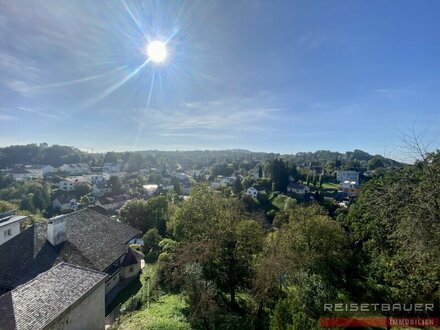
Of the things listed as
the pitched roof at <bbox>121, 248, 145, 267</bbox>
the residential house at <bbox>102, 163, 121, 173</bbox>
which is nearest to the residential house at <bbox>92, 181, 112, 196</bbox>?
the residential house at <bbox>102, 163, 121, 173</bbox>

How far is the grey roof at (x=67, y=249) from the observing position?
14.7 metres

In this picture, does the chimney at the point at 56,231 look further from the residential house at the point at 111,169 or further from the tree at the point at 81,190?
the residential house at the point at 111,169

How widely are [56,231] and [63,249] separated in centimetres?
133

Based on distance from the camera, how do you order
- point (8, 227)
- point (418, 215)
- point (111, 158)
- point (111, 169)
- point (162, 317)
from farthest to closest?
point (111, 158) → point (111, 169) → point (8, 227) → point (162, 317) → point (418, 215)

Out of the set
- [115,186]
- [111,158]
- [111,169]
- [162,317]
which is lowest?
[111,169]

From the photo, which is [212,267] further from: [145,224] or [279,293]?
[145,224]

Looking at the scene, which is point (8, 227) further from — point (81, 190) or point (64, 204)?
point (81, 190)

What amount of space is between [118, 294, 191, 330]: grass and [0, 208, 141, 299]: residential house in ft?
16.8

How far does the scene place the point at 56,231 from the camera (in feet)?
56.2

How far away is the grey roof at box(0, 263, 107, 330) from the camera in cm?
805

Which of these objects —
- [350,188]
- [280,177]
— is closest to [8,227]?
[280,177]

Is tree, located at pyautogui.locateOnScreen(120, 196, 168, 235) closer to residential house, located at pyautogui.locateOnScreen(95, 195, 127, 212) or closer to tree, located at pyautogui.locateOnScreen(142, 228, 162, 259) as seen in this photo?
tree, located at pyautogui.locateOnScreen(142, 228, 162, 259)

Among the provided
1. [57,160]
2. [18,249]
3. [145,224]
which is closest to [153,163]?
[57,160]

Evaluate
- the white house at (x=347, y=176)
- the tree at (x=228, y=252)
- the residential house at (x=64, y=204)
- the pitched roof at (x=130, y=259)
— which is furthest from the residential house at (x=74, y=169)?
the tree at (x=228, y=252)
